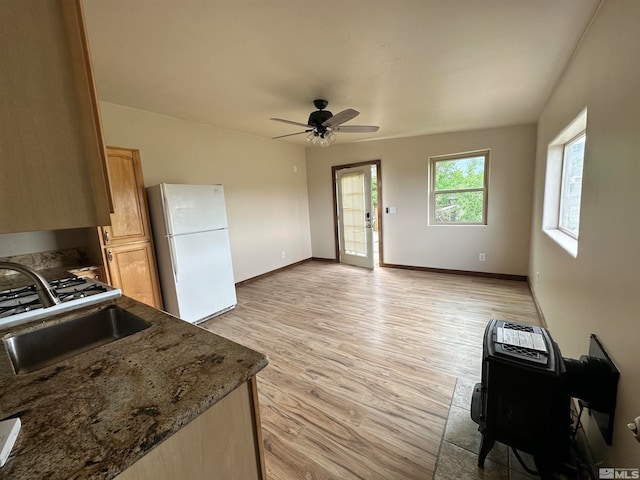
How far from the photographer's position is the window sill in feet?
6.12

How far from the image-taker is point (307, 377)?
2.11 m

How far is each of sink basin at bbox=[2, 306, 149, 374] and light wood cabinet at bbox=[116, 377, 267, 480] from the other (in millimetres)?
649

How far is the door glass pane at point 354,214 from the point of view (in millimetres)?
5090

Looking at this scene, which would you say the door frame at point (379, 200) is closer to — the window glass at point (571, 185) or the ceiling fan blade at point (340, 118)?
the ceiling fan blade at point (340, 118)

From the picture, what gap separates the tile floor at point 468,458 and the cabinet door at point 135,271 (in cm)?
299

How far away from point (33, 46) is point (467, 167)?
15.8ft

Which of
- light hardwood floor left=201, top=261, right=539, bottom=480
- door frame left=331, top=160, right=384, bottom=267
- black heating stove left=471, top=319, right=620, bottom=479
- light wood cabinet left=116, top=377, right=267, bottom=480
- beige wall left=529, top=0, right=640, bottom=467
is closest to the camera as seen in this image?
light wood cabinet left=116, top=377, right=267, bottom=480

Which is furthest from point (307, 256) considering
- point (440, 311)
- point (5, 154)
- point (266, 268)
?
point (5, 154)

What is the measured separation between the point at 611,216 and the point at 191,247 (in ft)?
10.9

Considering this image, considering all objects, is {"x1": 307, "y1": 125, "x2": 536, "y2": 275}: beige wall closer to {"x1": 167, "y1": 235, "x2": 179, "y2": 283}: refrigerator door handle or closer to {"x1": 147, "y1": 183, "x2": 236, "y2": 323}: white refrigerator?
{"x1": 147, "y1": 183, "x2": 236, "y2": 323}: white refrigerator

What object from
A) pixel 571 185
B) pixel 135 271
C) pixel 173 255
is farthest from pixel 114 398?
pixel 571 185

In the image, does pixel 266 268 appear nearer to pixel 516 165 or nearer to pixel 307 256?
pixel 307 256

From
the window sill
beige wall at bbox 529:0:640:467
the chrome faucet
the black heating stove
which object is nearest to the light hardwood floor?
the black heating stove

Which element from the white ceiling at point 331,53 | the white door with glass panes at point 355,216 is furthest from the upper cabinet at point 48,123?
the white door with glass panes at point 355,216
